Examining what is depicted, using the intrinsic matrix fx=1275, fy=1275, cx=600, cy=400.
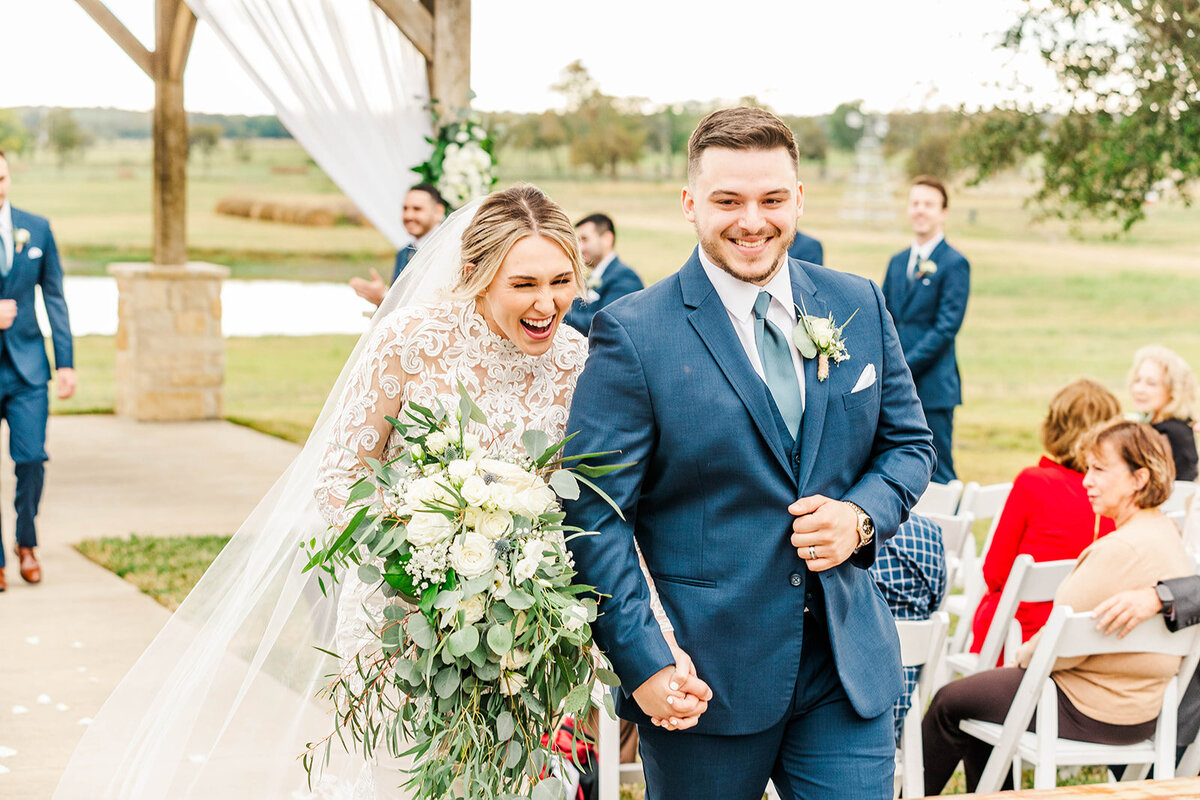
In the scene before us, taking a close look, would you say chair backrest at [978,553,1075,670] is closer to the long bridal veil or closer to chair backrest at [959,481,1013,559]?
chair backrest at [959,481,1013,559]

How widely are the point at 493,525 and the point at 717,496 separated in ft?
1.31

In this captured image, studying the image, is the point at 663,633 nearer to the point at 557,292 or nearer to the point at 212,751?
the point at 557,292

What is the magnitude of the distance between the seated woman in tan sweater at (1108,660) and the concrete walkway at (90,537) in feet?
9.06

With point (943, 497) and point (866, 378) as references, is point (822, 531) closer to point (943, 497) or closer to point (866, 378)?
point (866, 378)

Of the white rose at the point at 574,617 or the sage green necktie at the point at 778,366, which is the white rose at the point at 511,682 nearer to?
the white rose at the point at 574,617

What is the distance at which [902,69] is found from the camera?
70.1 ft

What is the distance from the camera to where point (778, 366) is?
2309mm

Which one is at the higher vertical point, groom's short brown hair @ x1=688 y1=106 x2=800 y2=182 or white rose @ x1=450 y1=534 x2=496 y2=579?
groom's short brown hair @ x1=688 y1=106 x2=800 y2=182

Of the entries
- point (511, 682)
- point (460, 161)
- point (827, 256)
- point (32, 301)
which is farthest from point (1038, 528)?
point (827, 256)

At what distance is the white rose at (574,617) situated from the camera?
6.82ft

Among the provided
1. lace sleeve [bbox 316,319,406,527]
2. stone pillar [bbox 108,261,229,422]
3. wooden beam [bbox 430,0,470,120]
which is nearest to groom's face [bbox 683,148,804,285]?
lace sleeve [bbox 316,319,406,527]

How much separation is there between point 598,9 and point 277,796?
78.9 ft

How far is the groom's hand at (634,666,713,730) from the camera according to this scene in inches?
84.7

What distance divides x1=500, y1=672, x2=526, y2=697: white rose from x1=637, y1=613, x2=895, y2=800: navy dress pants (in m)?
0.37
